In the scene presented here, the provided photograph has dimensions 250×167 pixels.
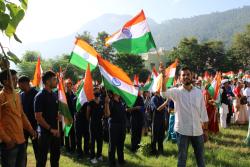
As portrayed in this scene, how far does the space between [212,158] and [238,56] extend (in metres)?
68.2

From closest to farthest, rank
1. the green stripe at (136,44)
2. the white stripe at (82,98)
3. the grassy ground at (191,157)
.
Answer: the green stripe at (136,44)
the white stripe at (82,98)
the grassy ground at (191,157)

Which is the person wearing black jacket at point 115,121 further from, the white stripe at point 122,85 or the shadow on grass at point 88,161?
the white stripe at point 122,85

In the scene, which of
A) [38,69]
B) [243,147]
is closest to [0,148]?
[38,69]

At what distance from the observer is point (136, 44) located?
731cm

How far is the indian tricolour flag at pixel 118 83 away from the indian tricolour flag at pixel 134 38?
2.00 feet

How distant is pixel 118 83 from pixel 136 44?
1033mm

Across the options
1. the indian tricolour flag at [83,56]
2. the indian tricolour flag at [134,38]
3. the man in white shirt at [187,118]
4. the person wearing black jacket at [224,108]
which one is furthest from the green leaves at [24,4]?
the person wearing black jacket at [224,108]

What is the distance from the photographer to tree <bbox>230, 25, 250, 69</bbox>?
233 ft

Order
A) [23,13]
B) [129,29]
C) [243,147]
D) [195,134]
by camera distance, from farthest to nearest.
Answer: [243,147]
[129,29]
[195,134]
[23,13]

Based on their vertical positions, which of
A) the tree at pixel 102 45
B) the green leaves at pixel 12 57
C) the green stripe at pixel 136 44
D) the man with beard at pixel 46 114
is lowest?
the man with beard at pixel 46 114

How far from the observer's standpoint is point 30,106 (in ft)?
22.5

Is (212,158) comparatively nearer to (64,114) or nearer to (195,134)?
(195,134)

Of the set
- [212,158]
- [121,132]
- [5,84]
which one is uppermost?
[5,84]

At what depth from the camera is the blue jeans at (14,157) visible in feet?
15.3
